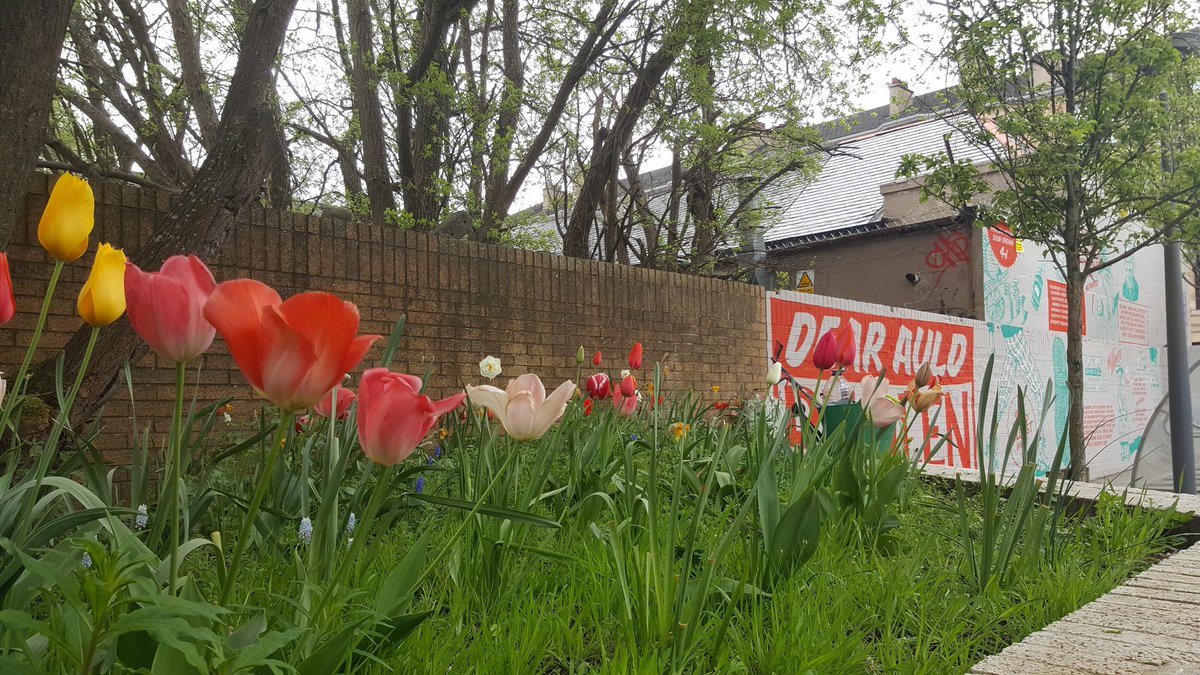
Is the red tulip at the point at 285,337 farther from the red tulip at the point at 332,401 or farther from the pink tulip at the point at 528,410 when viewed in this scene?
the pink tulip at the point at 528,410

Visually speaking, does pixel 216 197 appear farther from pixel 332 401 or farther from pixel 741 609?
pixel 741 609

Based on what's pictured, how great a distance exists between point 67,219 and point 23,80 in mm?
2188

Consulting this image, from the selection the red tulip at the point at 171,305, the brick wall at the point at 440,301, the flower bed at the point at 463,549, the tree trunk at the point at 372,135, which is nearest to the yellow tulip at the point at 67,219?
the flower bed at the point at 463,549

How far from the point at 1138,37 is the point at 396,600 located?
29.3 ft

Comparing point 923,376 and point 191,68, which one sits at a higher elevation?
point 191,68

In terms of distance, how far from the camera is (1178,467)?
26.1 ft

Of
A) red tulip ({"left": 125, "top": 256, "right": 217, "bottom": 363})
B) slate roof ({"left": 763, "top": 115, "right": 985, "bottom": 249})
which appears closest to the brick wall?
red tulip ({"left": 125, "top": 256, "right": 217, "bottom": 363})

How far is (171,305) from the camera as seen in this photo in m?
0.84

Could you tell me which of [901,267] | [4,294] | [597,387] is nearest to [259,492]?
[4,294]

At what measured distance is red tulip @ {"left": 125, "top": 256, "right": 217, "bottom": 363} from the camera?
2.72 feet

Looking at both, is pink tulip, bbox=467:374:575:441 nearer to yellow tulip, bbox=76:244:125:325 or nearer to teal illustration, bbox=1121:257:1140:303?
yellow tulip, bbox=76:244:125:325

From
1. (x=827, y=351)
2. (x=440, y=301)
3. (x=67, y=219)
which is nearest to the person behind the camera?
(x=67, y=219)

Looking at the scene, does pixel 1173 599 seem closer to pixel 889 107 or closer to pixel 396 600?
pixel 396 600

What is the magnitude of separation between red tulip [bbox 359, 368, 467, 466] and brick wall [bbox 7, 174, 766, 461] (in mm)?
2303
